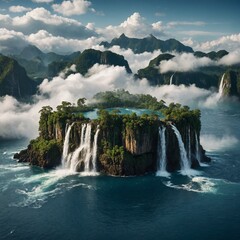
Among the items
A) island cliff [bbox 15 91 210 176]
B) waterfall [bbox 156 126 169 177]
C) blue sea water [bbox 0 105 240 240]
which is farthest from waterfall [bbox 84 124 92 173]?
waterfall [bbox 156 126 169 177]

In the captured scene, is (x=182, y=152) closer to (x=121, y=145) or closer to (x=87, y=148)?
(x=121, y=145)

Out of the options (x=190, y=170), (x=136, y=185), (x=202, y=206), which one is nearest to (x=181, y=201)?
(x=202, y=206)

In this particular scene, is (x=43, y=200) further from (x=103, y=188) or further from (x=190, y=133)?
(x=190, y=133)

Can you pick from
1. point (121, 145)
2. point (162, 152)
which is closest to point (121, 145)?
point (121, 145)

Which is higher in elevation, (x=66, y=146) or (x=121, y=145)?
(x=121, y=145)

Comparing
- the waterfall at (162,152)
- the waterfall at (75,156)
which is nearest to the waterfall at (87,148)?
the waterfall at (75,156)

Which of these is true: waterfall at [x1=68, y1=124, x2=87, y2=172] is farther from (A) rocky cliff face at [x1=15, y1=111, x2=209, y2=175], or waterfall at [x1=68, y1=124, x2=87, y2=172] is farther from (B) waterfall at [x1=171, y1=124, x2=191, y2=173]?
(B) waterfall at [x1=171, y1=124, x2=191, y2=173]

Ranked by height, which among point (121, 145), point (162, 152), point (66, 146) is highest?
point (121, 145)

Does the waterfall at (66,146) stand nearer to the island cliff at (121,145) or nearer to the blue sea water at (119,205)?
the island cliff at (121,145)

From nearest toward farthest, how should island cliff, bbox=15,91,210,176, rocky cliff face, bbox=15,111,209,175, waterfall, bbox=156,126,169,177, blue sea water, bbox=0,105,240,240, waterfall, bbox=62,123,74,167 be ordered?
1. blue sea water, bbox=0,105,240,240
2. rocky cliff face, bbox=15,111,209,175
3. island cliff, bbox=15,91,210,176
4. waterfall, bbox=156,126,169,177
5. waterfall, bbox=62,123,74,167
